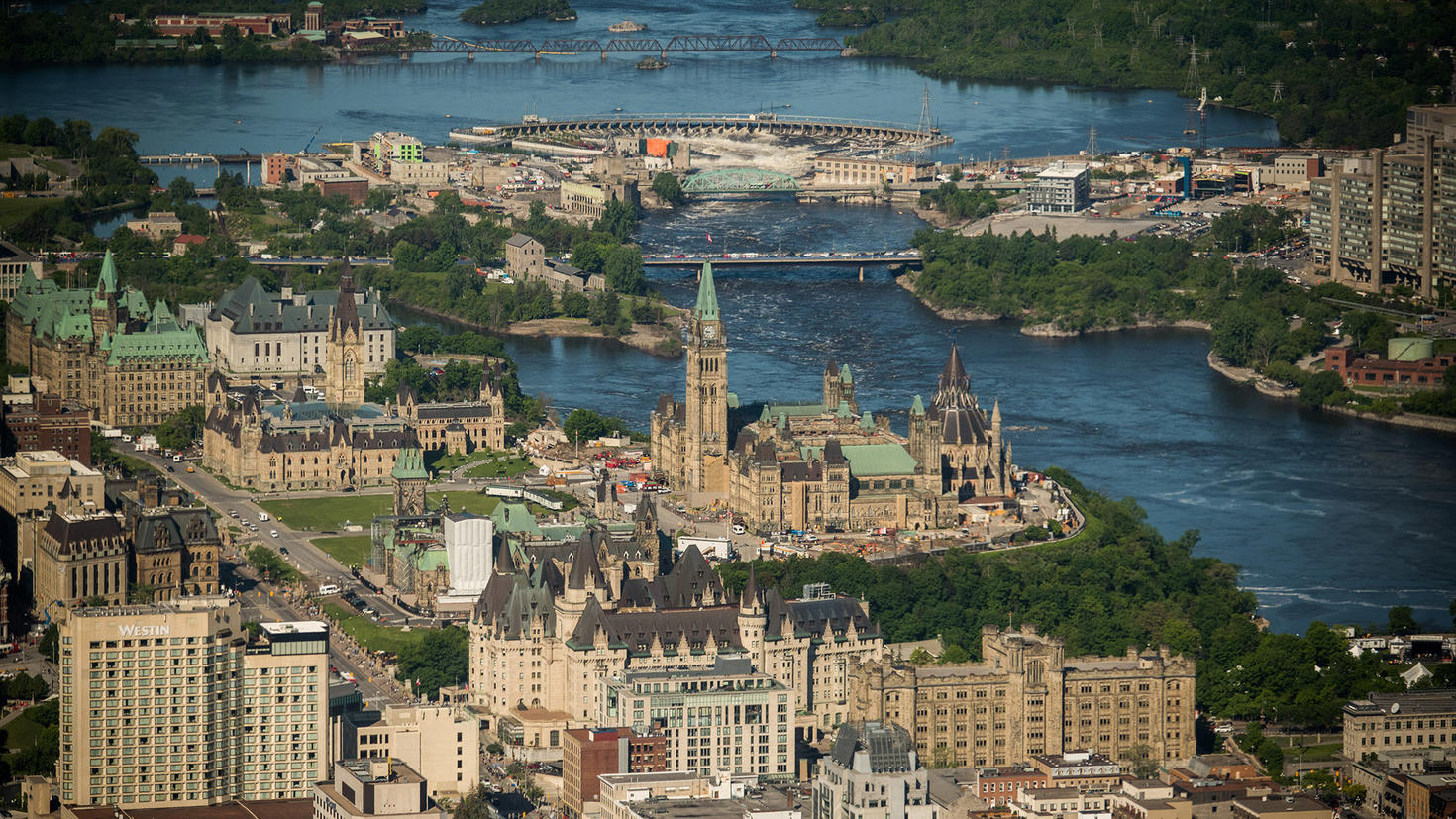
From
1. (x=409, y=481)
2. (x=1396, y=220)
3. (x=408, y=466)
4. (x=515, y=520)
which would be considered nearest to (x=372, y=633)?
(x=515, y=520)

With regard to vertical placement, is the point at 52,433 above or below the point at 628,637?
above

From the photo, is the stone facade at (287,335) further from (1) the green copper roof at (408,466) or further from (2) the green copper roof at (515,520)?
(2) the green copper roof at (515,520)

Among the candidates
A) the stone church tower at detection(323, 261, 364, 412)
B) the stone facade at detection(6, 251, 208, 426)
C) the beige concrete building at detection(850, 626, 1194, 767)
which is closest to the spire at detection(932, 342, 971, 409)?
the stone church tower at detection(323, 261, 364, 412)

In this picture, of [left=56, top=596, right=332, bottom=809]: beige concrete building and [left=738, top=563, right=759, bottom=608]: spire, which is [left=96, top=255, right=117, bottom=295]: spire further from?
[left=56, top=596, right=332, bottom=809]: beige concrete building

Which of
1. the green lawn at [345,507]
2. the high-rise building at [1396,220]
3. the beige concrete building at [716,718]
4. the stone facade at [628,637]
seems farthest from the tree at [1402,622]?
the high-rise building at [1396,220]

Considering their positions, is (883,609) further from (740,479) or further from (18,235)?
(18,235)

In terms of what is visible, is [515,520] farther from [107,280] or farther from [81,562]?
[107,280]
